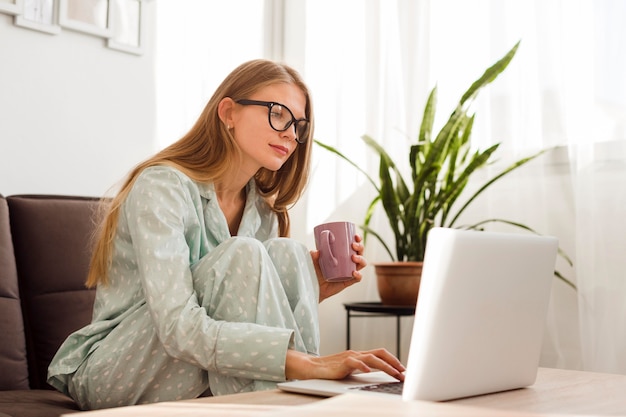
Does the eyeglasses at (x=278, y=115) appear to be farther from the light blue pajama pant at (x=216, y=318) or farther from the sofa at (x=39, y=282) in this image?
the sofa at (x=39, y=282)

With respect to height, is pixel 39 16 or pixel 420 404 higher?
pixel 39 16

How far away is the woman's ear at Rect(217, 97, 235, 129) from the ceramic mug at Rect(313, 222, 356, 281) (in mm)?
347

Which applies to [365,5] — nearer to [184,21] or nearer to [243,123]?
[184,21]

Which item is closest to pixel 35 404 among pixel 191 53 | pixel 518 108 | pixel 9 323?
pixel 9 323

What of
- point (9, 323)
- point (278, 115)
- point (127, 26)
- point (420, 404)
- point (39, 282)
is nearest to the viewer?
point (420, 404)

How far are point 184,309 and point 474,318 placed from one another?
555mm

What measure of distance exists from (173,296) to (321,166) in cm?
179

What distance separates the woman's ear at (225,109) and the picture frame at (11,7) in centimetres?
90

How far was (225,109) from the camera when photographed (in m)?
1.68

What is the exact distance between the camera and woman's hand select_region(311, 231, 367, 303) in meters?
1.52

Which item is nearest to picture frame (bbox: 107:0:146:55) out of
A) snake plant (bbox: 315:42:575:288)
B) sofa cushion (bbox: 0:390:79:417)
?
snake plant (bbox: 315:42:575:288)

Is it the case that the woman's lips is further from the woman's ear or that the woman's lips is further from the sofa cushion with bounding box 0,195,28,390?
the sofa cushion with bounding box 0,195,28,390

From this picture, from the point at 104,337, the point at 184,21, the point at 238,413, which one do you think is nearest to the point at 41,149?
the point at 184,21

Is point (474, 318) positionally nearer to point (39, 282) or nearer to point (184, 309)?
point (184, 309)
